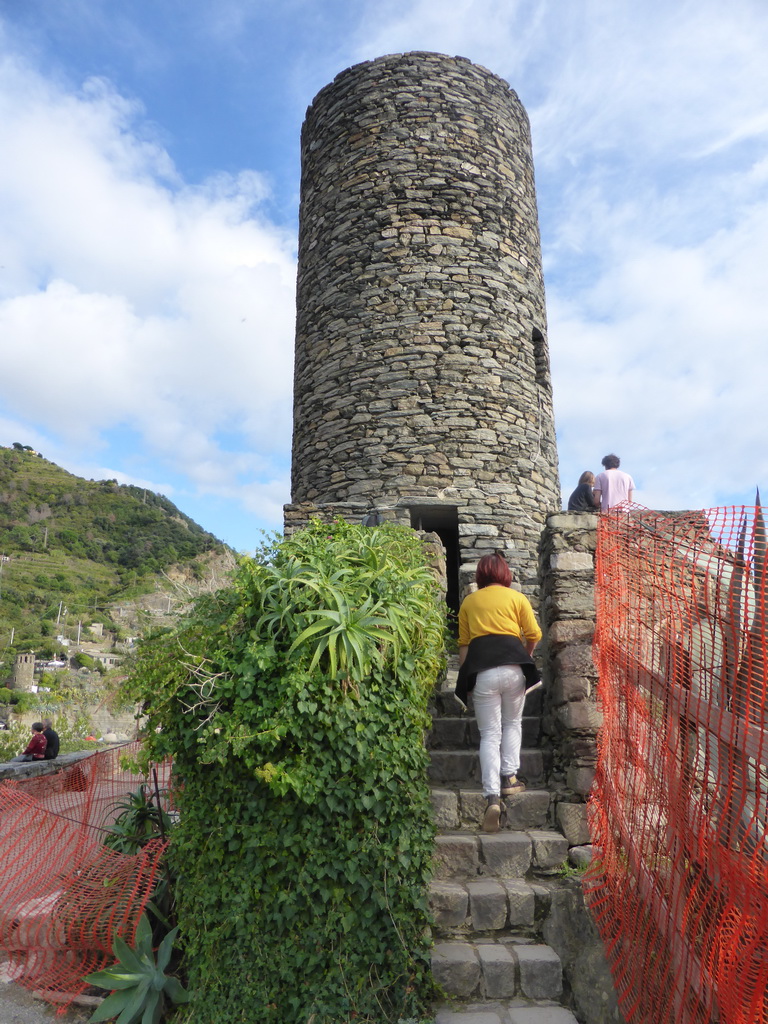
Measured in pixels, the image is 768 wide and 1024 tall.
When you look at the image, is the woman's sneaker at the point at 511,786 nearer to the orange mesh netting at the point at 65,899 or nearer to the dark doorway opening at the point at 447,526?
the orange mesh netting at the point at 65,899

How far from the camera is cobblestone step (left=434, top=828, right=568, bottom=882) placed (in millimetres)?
3293

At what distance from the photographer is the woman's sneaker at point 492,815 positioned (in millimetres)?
3414

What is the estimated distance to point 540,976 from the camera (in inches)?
111

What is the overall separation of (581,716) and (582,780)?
333 millimetres

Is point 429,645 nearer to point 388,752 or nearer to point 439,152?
point 388,752

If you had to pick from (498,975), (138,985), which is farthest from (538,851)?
(138,985)

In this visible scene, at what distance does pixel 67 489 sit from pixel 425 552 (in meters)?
61.6

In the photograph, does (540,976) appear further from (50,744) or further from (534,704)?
(50,744)

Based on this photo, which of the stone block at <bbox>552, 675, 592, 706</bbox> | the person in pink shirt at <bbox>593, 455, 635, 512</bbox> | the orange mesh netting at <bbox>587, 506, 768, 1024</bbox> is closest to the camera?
the orange mesh netting at <bbox>587, 506, 768, 1024</bbox>

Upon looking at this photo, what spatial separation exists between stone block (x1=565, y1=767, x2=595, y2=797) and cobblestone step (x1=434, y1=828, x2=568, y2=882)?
28cm

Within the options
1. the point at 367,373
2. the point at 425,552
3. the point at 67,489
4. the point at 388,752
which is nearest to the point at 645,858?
the point at 388,752

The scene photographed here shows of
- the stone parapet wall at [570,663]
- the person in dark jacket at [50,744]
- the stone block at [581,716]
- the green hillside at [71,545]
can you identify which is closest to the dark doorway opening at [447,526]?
the stone parapet wall at [570,663]

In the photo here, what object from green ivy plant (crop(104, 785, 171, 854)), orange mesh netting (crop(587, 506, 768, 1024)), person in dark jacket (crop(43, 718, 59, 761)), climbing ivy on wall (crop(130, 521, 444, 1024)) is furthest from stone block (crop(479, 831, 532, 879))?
person in dark jacket (crop(43, 718, 59, 761))

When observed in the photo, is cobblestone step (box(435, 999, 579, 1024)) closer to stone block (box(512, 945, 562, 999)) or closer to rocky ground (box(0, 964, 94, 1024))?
stone block (box(512, 945, 562, 999))
